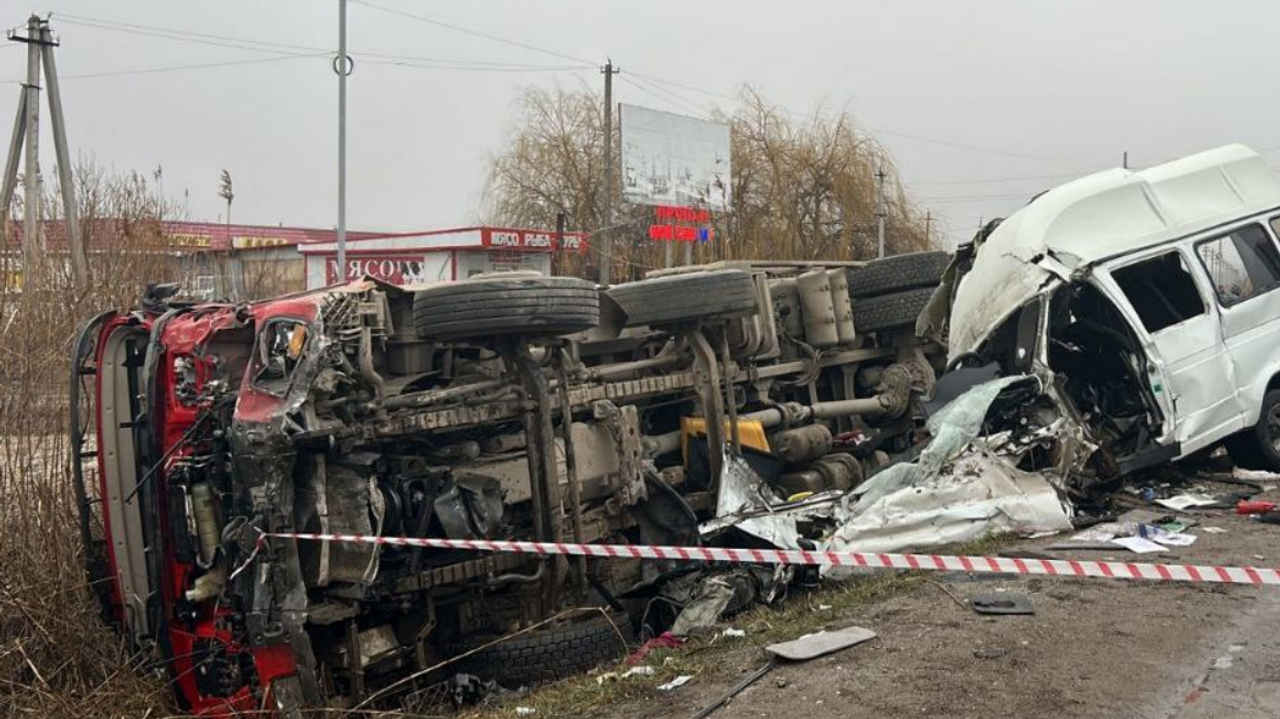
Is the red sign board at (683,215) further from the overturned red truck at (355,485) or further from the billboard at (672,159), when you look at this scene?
the overturned red truck at (355,485)

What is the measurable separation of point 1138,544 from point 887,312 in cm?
300

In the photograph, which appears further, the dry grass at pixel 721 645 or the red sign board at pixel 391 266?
the red sign board at pixel 391 266

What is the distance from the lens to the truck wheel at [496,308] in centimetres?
434

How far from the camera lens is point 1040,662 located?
369 cm

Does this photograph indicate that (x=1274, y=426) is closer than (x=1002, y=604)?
No

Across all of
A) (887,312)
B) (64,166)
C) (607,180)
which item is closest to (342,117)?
(64,166)

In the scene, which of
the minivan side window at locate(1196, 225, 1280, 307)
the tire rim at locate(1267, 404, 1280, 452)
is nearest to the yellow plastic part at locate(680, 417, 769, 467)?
the minivan side window at locate(1196, 225, 1280, 307)

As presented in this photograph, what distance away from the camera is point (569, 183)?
30.8m

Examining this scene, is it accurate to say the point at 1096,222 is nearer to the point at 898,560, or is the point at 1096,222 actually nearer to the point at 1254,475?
the point at 1254,475

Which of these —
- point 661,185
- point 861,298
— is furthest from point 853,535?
point 661,185

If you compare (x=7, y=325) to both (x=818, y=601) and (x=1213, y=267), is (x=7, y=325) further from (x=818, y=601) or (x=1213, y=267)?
(x=1213, y=267)

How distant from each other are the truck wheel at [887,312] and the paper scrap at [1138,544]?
282 cm

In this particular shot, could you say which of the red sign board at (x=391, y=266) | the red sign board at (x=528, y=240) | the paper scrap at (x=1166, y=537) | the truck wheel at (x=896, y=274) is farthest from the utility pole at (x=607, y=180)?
the paper scrap at (x=1166, y=537)

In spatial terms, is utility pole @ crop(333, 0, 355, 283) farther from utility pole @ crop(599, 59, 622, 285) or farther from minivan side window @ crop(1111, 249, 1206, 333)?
minivan side window @ crop(1111, 249, 1206, 333)
